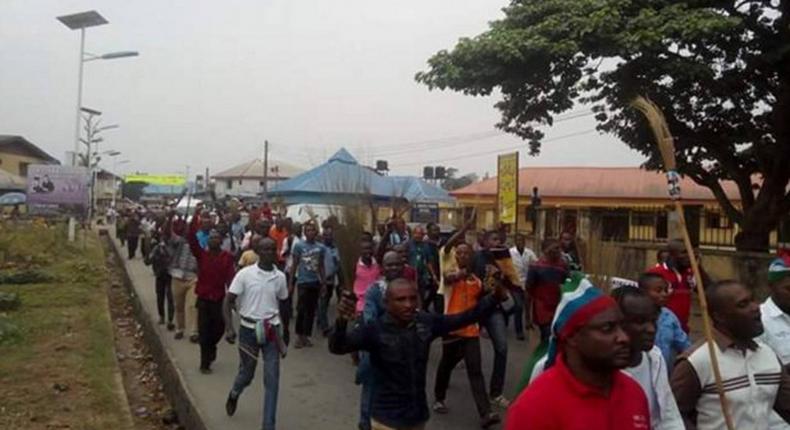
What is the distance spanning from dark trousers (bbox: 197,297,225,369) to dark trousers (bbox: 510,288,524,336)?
11.9ft

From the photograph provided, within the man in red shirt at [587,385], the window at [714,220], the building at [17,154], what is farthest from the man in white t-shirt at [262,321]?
the building at [17,154]

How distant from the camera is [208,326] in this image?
863cm

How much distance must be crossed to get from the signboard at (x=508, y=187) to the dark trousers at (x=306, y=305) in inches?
165

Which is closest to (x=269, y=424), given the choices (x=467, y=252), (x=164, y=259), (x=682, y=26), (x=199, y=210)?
(x=467, y=252)

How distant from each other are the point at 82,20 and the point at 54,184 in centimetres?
551

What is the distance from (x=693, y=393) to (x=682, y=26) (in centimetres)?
916

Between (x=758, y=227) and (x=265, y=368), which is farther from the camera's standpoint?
(x=758, y=227)

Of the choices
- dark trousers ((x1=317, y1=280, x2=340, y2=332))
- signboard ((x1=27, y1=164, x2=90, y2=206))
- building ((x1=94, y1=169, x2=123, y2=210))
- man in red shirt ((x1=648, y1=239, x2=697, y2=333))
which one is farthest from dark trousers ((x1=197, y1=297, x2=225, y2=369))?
building ((x1=94, y1=169, x2=123, y2=210))

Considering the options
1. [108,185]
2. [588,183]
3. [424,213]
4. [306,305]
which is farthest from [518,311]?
[108,185]

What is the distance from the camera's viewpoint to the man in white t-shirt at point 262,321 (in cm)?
661

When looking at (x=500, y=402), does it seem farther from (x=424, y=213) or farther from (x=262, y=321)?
(x=424, y=213)

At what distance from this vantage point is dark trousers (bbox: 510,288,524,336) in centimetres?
1036

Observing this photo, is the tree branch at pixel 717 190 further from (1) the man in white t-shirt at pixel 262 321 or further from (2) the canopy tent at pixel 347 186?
(1) the man in white t-shirt at pixel 262 321

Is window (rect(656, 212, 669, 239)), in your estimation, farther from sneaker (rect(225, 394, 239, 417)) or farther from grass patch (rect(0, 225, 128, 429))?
sneaker (rect(225, 394, 239, 417))
